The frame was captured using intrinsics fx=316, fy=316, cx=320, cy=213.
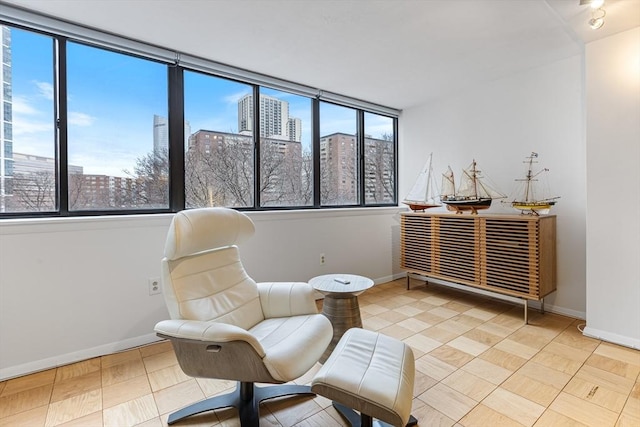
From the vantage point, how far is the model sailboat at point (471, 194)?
10.6 ft

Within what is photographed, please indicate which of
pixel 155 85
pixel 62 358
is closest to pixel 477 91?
pixel 155 85

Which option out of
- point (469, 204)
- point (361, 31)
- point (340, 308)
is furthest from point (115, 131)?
point (469, 204)

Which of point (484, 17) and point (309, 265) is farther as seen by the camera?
point (309, 265)

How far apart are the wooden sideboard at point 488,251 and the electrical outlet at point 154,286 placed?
8.72ft

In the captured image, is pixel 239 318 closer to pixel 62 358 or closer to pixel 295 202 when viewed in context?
pixel 62 358

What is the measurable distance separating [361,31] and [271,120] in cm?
134

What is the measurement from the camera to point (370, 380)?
48.7 inches

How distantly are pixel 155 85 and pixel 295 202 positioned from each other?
169 centimetres

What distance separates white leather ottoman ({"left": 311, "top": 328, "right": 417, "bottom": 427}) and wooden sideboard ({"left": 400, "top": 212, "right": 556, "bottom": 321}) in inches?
74.8

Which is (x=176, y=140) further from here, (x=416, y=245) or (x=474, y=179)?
(x=474, y=179)

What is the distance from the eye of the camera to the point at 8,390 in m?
1.87

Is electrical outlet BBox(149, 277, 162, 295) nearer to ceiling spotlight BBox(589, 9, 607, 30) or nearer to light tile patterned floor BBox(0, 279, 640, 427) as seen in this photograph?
light tile patterned floor BBox(0, 279, 640, 427)

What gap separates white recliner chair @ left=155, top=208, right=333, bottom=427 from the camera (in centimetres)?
133

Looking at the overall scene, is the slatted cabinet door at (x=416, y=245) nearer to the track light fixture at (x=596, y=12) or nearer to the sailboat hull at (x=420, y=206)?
the sailboat hull at (x=420, y=206)
